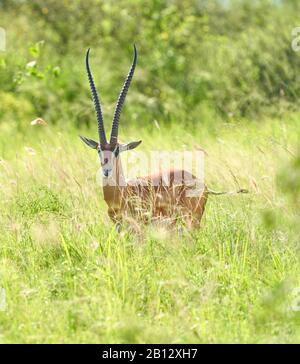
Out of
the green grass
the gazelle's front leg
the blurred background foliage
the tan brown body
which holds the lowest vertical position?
the green grass

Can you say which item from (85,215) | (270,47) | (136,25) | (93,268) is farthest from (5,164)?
(136,25)

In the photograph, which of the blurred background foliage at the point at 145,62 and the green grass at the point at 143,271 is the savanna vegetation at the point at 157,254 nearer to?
the green grass at the point at 143,271

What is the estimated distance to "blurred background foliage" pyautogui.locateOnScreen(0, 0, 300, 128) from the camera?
15.0m

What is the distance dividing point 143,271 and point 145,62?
12.3m

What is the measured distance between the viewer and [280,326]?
5.03m

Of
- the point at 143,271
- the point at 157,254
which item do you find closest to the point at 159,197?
the point at 157,254

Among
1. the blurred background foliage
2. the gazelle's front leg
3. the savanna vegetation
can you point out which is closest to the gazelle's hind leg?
the savanna vegetation

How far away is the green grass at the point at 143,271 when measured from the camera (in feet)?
16.4

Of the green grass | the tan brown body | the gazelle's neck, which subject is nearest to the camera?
the green grass

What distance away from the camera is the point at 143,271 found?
5715 mm

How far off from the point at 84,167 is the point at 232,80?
755 cm

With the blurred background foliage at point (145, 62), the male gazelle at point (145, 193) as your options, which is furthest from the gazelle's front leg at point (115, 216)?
the blurred background foliage at point (145, 62)

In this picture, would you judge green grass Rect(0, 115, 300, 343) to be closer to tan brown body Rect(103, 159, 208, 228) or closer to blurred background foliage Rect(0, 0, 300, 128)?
tan brown body Rect(103, 159, 208, 228)

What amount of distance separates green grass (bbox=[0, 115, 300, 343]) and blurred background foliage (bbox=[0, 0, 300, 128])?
701 cm
